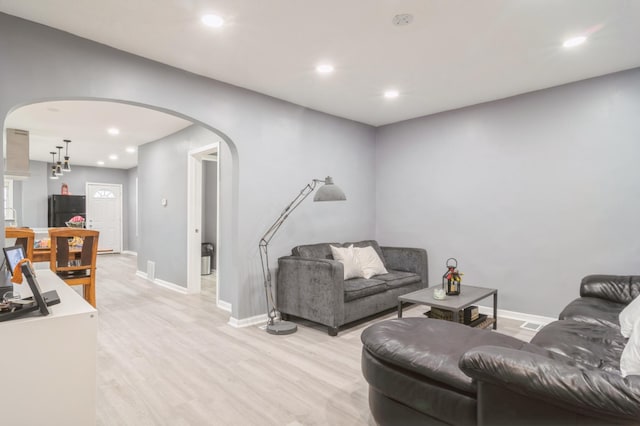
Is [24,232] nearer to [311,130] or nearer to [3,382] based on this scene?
[3,382]

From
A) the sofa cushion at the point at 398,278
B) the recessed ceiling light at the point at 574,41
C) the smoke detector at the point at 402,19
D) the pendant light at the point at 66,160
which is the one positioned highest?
the recessed ceiling light at the point at 574,41

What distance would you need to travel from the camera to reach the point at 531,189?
4023mm

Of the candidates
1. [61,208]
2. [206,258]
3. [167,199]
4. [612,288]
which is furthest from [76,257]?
[61,208]

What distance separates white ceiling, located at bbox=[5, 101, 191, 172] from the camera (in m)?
4.71

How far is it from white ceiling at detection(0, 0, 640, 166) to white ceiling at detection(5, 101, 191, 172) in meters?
2.08

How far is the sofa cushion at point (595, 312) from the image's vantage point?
8.08 feet

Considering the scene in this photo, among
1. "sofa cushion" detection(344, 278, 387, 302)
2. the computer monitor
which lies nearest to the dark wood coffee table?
"sofa cushion" detection(344, 278, 387, 302)

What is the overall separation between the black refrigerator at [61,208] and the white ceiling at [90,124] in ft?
5.41

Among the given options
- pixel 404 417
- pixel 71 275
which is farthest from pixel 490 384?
pixel 71 275

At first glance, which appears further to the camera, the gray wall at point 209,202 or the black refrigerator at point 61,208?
the black refrigerator at point 61,208

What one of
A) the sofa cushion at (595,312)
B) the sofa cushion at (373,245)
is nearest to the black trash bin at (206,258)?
the sofa cushion at (373,245)

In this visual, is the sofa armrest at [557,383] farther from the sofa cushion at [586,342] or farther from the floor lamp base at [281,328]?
the floor lamp base at [281,328]

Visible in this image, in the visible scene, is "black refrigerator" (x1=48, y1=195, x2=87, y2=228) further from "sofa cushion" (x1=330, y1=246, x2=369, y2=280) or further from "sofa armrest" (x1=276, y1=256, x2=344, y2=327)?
"sofa cushion" (x1=330, y1=246, x2=369, y2=280)

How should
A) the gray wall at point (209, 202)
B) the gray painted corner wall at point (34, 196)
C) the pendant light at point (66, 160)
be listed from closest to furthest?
the pendant light at point (66, 160) → the gray wall at point (209, 202) → the gray painted corner wall at point (34, 196)
